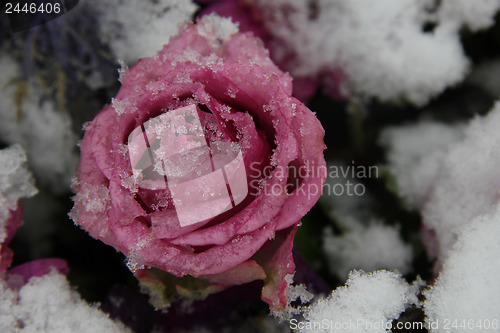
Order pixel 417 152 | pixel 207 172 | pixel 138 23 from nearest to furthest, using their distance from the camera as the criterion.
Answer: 1. pixel 207 172
2. pixel 138 23
3. pixel 417 152

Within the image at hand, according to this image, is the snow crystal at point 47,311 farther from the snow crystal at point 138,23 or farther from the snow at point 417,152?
the snow at point 417,152

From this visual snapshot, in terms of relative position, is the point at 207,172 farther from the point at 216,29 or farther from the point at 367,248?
the point at 367,248

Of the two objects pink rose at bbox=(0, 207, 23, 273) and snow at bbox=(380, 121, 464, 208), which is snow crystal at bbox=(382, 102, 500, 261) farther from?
pink rose at bbox=(0, 207, 23, 273)

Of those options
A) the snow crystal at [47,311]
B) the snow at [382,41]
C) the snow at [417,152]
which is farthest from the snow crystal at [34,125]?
the snow at [417,152]

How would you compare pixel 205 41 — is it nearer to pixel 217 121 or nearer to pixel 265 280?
pixel 217 121

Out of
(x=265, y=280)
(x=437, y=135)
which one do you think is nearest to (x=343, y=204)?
(x=437, y=135)

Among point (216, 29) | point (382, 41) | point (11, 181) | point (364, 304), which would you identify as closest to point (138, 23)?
point (216, 29)
